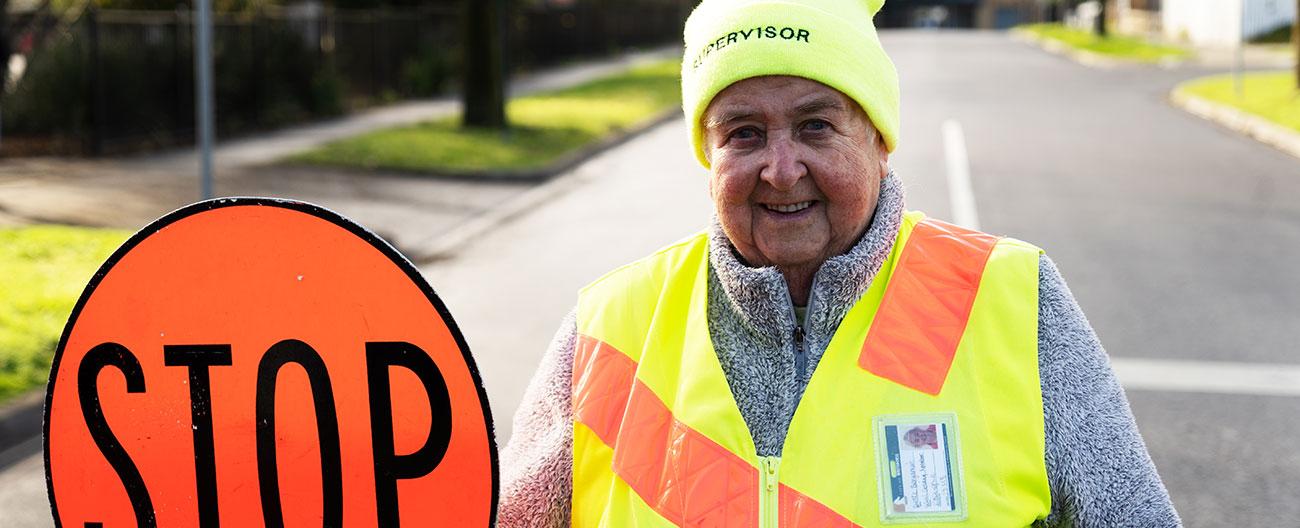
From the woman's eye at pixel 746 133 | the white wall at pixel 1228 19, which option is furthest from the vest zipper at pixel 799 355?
the white wall at pixel 1228 19

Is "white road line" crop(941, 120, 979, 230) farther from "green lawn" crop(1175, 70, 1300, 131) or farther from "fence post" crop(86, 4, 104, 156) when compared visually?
"fence post" crop(86, 4, 104, 156)

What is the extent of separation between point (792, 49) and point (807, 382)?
0.48 metres

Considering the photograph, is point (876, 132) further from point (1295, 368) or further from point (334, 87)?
point (334, 87)

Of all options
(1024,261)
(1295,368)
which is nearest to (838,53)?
(1024,261)

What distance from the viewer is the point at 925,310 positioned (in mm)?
2311

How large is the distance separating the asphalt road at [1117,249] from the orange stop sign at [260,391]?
98 cm

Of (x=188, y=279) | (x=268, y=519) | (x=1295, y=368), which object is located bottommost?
(x=1295, y=368)

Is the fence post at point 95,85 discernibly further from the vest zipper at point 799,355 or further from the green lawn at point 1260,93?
the vest zipper at point 799,355

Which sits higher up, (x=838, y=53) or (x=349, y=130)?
(x=838, y=53)

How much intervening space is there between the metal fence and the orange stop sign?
1589 centimetres

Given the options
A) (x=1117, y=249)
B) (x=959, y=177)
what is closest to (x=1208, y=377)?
(x=1117, y=249)

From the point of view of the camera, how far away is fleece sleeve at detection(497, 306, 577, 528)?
Answer: 2443 mm

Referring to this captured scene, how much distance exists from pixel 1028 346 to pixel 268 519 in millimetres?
1089

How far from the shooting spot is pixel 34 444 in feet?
21.1
